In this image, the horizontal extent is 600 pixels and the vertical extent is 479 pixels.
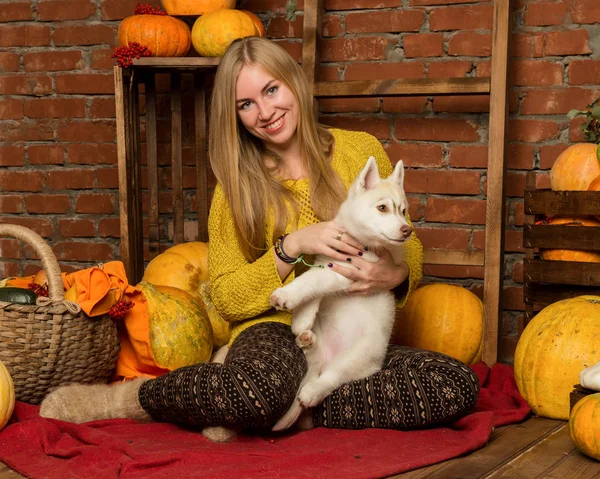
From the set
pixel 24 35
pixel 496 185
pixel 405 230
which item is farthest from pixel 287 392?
pixel 24 35

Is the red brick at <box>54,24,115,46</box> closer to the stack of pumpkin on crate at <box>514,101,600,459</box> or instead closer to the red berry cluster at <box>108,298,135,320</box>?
the red berry cluster at <box>108,298,135,320</box>

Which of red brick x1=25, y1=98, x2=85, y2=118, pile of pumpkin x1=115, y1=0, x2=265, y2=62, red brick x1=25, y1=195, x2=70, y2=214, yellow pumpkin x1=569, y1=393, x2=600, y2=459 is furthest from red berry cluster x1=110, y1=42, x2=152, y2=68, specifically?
yellow pumpkin x1=569, y1=393, x2=600, y2=459

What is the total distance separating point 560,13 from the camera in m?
2.56

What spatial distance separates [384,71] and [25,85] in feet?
4.93

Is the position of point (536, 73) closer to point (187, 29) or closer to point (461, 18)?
point (461, 18)

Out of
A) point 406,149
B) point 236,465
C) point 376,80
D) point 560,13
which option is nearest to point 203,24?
point 376,80

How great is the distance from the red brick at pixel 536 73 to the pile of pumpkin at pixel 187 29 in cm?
89

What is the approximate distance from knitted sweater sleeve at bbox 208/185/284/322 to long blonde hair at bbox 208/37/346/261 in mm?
46

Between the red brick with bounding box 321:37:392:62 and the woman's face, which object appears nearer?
the woman's face

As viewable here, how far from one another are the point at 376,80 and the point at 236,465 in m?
1.45

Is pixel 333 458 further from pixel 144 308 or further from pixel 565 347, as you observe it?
pixel 144 308

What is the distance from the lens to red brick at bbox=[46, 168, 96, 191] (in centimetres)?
316

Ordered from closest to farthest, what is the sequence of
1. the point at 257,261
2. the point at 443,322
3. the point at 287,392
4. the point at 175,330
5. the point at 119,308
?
the point at 287,392
the point at 257,261
the point at 119,308
the point at 175,330
the point at 443,322

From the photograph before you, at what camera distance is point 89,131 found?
10.3 feet
